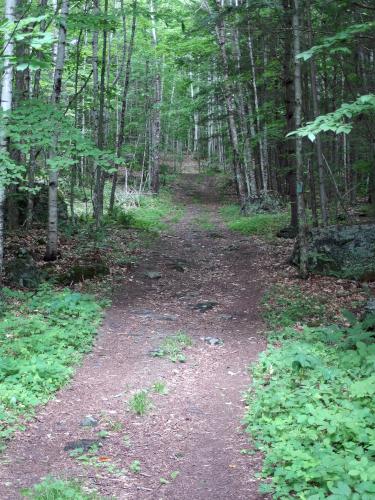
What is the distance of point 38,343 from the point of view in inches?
276

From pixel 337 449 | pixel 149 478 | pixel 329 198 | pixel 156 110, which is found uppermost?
pixel 156 110

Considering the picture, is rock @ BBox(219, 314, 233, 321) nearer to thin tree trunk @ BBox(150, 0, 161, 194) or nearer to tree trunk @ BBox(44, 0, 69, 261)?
tree trunk @ BBox(44, 0, 69, 261)

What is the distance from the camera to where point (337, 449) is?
4293 millimetres

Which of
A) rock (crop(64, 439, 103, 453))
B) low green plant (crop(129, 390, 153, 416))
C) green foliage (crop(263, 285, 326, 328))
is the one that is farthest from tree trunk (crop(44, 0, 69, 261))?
rock (crop(64, 439, 103, 453))

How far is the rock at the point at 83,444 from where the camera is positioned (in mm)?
4840

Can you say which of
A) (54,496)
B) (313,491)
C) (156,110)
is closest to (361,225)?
(313,491)

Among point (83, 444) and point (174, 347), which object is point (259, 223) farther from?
point (83, 444)

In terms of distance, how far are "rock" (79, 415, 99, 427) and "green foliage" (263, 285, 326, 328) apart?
417 cm

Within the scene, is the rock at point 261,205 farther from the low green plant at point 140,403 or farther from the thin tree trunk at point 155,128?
the low green plant at point 140,403

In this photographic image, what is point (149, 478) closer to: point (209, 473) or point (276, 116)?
point (209, 473)

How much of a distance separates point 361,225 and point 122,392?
27.3 ft

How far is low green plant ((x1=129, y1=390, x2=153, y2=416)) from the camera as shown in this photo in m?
5.64

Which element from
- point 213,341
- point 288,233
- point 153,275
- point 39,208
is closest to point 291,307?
point 213,341

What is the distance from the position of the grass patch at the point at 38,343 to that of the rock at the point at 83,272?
2.78 feet
